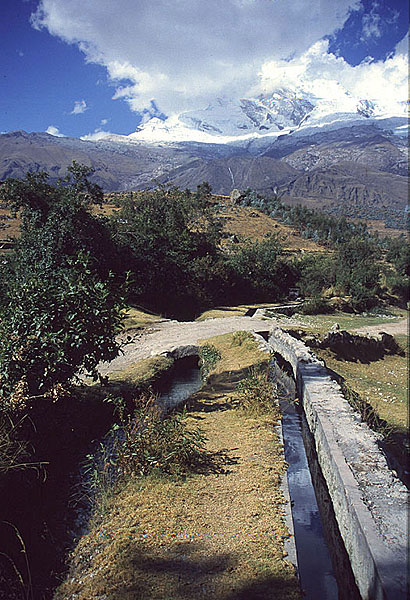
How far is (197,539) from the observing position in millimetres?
4660

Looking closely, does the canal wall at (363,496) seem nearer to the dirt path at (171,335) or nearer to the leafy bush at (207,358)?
the leafy bush at (207,358)

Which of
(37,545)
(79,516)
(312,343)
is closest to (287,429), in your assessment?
(79,516)

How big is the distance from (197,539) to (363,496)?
6.43ft

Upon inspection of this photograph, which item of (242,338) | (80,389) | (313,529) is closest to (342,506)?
(313,529)

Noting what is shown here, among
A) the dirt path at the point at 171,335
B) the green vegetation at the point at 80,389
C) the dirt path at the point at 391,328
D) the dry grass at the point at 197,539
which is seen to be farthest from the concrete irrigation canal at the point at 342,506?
the dirt path at the point at 391,328

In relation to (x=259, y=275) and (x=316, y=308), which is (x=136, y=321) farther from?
(x=259, y=275)

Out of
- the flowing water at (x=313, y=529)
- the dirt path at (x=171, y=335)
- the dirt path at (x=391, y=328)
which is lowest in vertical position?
the flowing water at (x=313, y=529)

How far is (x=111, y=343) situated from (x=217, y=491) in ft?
9.95

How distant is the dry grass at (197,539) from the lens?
402 centimetres

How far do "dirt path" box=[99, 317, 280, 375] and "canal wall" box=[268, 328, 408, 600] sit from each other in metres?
5.80

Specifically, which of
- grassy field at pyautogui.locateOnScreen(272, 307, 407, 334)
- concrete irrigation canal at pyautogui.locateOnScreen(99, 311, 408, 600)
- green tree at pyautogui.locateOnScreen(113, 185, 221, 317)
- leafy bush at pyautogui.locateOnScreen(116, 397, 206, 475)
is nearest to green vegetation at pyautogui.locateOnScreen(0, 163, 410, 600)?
leafy bush at pyautogui.locateOnScreen(116, 397, 206, 475)

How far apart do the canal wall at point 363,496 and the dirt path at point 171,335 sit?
580cm

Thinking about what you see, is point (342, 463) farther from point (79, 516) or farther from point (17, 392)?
point (17, 392)

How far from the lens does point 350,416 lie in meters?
7.30
